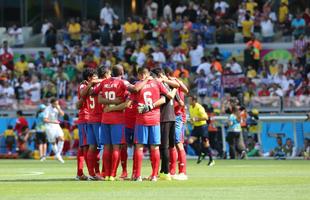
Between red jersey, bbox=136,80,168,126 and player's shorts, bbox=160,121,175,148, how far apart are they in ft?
1.62

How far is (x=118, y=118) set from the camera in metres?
21.2

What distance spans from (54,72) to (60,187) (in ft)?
86.8

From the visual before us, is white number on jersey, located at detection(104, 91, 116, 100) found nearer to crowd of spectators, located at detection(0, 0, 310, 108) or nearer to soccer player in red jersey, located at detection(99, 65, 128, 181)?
soccer player in red jersey, located at detection(99, 65, 128, 181)

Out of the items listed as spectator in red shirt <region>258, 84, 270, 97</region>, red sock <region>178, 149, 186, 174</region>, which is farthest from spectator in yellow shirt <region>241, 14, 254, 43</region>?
red sock <region>178, 149, 186, 174</region>

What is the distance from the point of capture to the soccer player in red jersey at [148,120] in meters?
20.8

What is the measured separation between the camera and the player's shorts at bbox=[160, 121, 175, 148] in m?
21.3

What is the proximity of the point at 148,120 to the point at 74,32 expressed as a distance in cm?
2816

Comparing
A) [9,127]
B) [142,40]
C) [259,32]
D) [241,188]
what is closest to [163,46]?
[142,40]

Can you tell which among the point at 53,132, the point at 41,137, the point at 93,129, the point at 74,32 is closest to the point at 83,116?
the point at 93,129

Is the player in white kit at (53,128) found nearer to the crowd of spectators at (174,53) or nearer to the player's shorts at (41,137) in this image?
the player's shorts at (41,137)

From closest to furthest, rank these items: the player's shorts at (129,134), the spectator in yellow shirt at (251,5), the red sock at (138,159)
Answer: the red sock at (138,159) < the player's shorts at (129,134) < the spectator in yellow shirt at (251,5)

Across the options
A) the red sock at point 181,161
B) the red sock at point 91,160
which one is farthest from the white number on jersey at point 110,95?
the red sock at point 181,161

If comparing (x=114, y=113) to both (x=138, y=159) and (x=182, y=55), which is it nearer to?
(x=138, y=159)

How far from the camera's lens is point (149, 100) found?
20.8m
